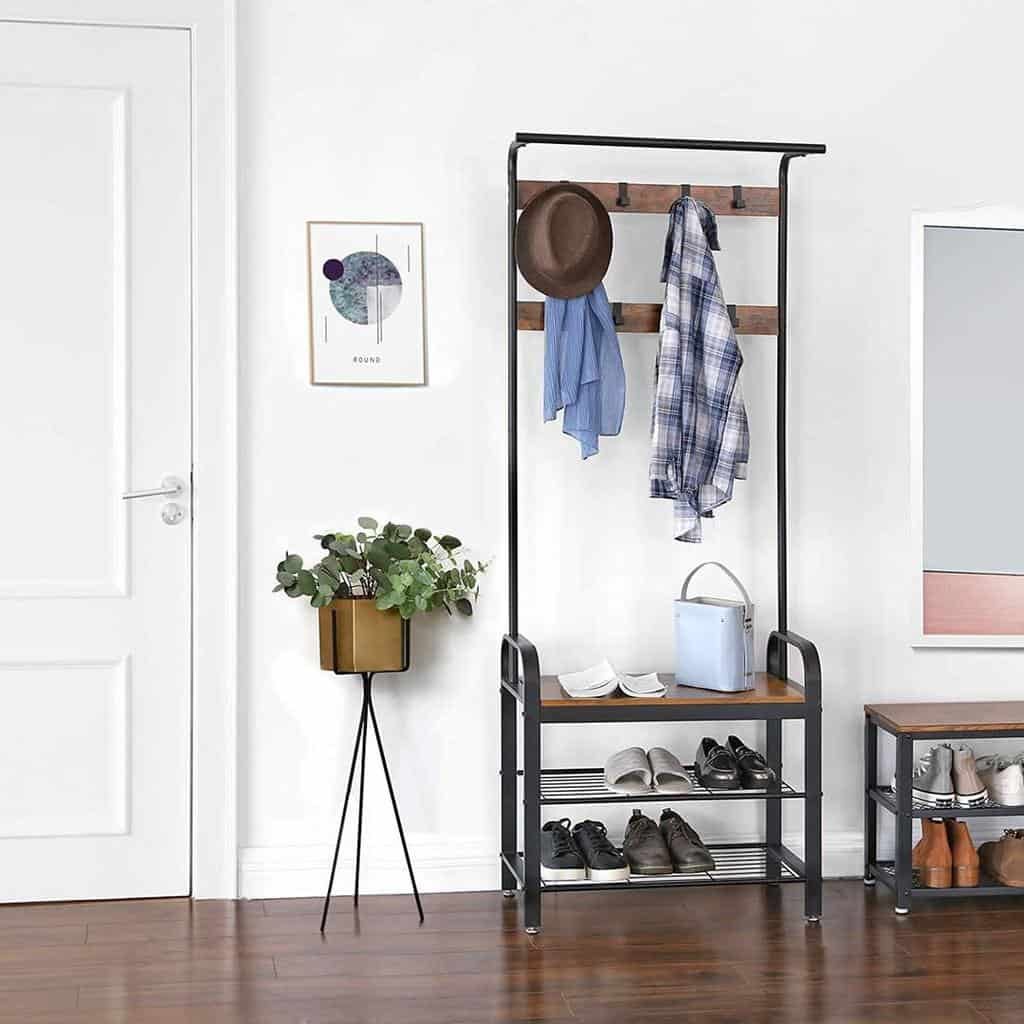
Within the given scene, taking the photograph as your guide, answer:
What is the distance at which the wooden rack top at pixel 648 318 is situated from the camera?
11.0 feet

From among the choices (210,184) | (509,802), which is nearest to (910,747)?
(509,802)

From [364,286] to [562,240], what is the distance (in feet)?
1.71

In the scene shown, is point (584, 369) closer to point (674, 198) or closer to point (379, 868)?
point (674, 198)

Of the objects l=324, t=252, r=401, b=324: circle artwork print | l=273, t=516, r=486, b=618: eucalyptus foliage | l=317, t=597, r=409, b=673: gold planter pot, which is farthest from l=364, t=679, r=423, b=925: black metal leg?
l=324, t=252, r=401, b=324: circle artwork print

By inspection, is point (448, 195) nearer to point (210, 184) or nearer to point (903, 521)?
point (210, 184)

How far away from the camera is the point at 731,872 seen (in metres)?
3.32

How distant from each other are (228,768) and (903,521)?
1.84 metres

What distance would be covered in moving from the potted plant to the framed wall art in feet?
1.36

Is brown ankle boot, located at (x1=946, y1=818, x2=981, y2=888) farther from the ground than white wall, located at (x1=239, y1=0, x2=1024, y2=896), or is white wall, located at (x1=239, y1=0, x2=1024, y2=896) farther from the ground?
white wall, located at (x1=239, y1=0, x2=1024, y2=896)

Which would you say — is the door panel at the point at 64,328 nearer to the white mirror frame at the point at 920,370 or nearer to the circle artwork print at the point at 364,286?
the circle artwork print at the point at 364,286

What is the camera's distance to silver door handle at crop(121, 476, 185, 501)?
337 cm

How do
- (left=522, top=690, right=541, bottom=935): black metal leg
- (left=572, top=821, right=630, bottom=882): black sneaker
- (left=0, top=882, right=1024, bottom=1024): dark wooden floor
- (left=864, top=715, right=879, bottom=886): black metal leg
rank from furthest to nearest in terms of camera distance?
(left=864, top=715, right=879, bottom=886): black metal leg
(left=572, top=821, right=630, bottom=882): black sneaker
(left=522, top=690, right=541, bottom=935): black metal leg
(left=0, top=882, right=1024, bottom=1024): dark wooden floor

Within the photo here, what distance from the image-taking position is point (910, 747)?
10.8 feet

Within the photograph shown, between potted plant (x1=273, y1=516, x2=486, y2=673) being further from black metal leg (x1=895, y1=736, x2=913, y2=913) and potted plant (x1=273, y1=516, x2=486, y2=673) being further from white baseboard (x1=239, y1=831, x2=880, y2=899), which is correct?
black metal leg (x1=895, y1=736, x2=913, y2=913)
